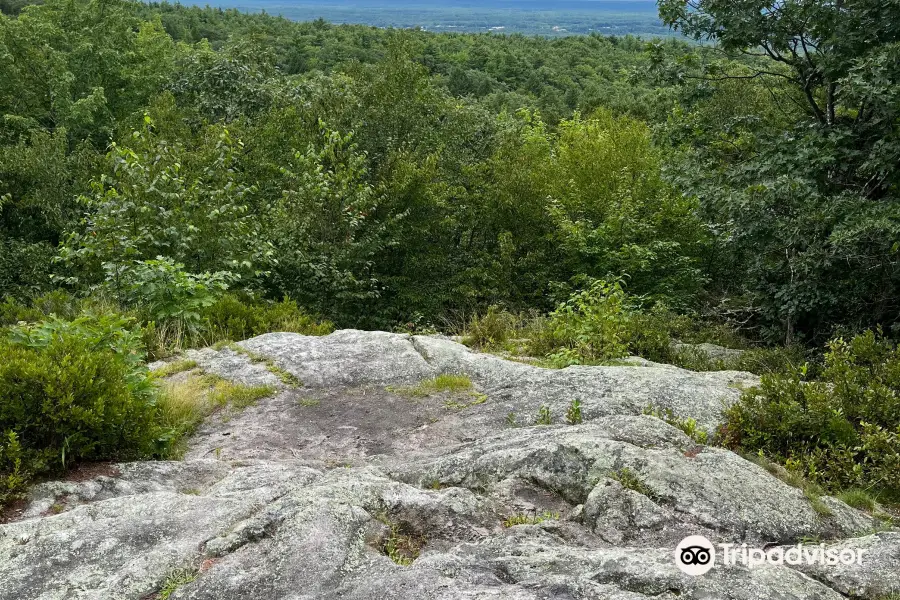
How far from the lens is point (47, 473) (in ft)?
14.4

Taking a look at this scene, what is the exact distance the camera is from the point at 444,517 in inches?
152

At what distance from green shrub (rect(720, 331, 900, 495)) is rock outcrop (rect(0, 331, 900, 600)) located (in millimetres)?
403

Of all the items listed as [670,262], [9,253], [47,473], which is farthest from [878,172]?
[9,253]

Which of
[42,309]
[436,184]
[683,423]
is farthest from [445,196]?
[683,423]

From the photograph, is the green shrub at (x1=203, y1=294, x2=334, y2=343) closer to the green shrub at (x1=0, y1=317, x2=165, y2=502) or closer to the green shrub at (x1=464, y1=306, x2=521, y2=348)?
the green shrub at (x1=464, y1=306, x2=521, y2=348)

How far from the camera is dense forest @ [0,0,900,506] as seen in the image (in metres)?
9.61

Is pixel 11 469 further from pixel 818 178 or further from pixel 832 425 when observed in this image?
pixel 818 178

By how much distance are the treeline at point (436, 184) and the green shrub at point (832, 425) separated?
4.00 m

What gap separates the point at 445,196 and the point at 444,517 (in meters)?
15.0

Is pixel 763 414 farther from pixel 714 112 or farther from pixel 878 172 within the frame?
pixel 714 112

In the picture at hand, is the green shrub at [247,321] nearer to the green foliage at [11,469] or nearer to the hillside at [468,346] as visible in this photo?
the hillside at [468,346]

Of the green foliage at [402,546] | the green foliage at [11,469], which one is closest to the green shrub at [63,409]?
the green foliage at [11,469]

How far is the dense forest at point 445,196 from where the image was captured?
9609 millimetres

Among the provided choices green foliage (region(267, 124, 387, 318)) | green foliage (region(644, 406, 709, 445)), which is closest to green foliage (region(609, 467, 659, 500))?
green foliage (region(644, 406, 709, 445))
